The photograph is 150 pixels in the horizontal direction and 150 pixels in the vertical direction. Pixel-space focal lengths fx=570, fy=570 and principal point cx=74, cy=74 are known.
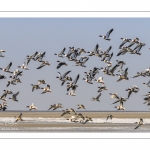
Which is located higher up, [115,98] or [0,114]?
[0,114]

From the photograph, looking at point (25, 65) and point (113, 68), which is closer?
point (25, 65)

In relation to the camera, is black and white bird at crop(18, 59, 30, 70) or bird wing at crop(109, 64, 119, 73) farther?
bird wing at crop(109, 64, 119, 73)

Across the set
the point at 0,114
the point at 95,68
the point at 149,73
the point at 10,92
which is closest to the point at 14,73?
the point at 10,92

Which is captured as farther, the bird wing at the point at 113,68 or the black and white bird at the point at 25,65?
the bird wing at the point at 113,68

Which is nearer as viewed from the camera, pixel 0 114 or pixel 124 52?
pixel 124 52

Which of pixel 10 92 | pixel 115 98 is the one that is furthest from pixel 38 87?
pixel 115 98
